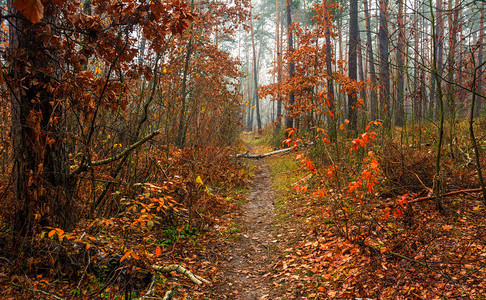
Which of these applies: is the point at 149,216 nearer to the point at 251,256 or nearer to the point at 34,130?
the point at 34,130

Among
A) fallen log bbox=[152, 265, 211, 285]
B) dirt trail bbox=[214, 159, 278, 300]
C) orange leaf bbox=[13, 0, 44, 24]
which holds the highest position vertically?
orange leaf bbox=[13, 0, 44, 24]

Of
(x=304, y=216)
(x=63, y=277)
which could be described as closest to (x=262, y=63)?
(x=304, y=216)

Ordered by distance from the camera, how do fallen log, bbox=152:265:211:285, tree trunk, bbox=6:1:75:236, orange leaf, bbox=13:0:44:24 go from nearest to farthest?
orange leaf, bbox=13:0:44:24 < tree trunk, bbox=6:1:75:236 < fallen log, bbox=152:265:211:285

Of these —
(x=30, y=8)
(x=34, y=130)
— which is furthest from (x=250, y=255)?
(x=30, y=8)

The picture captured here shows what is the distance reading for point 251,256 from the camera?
445 centimetres

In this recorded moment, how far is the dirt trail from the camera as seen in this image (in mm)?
3551

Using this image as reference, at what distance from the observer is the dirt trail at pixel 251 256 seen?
3551 mm

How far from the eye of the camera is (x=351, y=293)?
304cm

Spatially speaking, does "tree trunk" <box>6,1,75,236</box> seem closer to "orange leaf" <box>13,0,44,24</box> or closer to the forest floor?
"orange leaf" <box>13,0,44,24</box>

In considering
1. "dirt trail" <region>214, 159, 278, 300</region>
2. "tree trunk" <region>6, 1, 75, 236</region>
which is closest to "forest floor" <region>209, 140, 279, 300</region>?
"dirt trail" <region>214, 159, 278, 300</region>

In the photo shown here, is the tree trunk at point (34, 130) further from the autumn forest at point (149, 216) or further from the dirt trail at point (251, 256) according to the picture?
the dirt trail at point (251, 256)

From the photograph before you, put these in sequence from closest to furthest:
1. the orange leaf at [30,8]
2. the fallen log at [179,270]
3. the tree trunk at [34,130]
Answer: the orange leaf at [30,8] → the tree trunk at [34,130] → the fallen log at [179,270]

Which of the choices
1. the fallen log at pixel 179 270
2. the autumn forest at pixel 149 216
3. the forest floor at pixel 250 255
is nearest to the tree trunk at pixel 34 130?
the autumn forest at pixel 149 216

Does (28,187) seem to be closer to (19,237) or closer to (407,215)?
Answer: (19,237)
